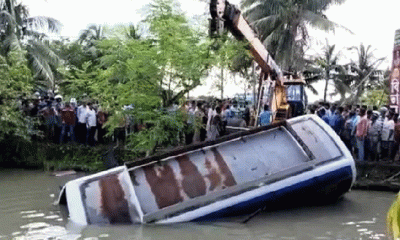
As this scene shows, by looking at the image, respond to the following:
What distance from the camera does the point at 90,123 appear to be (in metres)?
17.2

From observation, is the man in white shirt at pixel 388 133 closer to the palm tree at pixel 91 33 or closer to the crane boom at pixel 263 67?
the crane boom at pixel 263 67

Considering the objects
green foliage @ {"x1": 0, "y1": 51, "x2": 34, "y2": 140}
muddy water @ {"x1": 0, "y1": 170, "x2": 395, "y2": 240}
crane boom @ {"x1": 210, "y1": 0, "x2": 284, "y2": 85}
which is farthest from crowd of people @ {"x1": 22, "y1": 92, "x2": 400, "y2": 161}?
muddy water @ {"x1": 0, "y1": 170, "x2": 395, "y2": 240}

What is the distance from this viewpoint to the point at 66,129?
59.9 feet

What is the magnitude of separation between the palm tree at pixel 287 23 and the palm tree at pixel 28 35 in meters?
10.6

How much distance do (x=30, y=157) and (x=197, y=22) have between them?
793 centimetres

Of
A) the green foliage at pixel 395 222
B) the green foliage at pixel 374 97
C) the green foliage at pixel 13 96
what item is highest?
the green foliage at pixel 13 96

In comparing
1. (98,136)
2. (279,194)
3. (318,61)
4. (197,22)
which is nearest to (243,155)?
(279,194)

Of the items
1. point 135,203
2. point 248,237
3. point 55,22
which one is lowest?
point 248,237

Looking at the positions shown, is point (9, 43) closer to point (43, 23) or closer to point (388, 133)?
point (43, 23)

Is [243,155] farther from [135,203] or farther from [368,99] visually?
[368,99]

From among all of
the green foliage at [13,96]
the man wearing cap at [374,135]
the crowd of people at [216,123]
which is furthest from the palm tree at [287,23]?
the green foliage at [13,96]

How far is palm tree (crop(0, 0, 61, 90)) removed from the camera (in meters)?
22.3

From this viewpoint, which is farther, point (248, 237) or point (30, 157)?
point (30, 157)

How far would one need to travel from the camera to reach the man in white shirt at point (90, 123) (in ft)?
56.5
